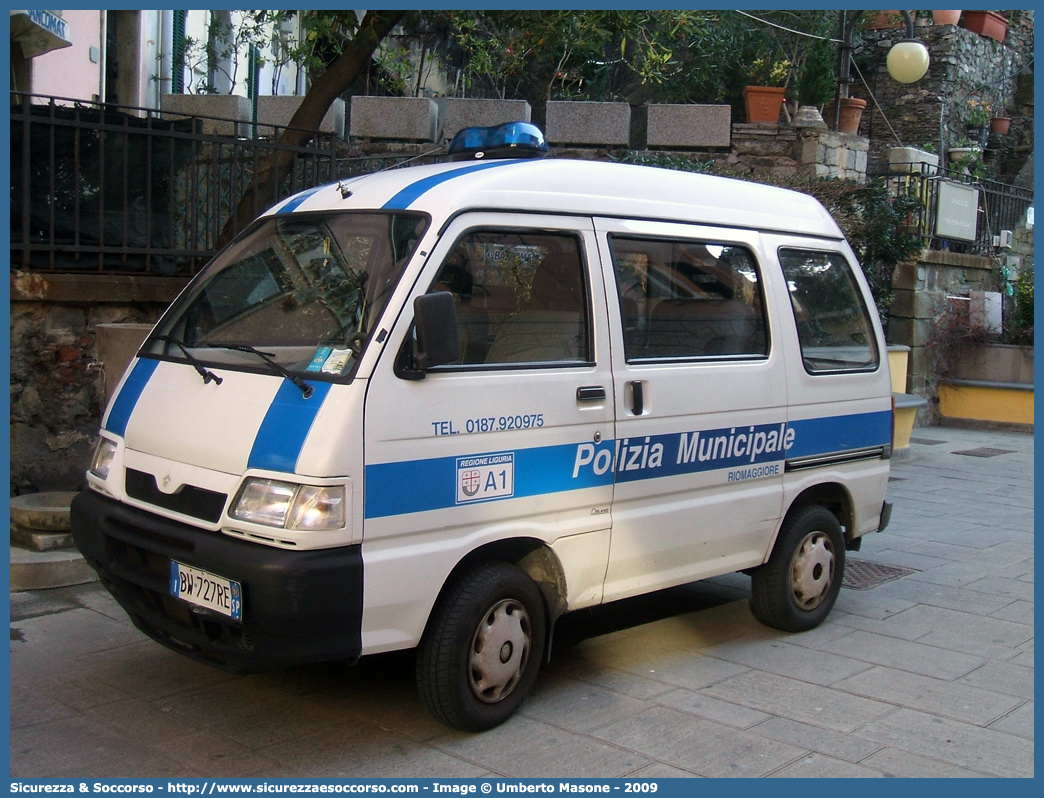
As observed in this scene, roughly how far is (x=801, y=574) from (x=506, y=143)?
2627mm

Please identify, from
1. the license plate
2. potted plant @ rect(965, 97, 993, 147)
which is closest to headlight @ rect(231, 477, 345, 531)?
the license plate

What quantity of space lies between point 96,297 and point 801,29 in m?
11.8

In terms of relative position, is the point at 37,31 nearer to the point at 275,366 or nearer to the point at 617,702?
the point at 275,366

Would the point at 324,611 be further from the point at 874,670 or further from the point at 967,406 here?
the point at 967,406

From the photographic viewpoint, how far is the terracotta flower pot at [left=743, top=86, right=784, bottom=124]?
12367 mm

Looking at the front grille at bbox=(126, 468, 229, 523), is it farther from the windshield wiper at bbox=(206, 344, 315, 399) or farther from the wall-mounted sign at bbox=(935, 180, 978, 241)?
the wall-mounted sign at bbox=(935, 180, 978, 241)

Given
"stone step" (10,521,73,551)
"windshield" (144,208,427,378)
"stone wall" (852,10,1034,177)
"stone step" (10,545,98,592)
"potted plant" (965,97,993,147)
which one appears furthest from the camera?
"potted plant" (965,97,993,147)

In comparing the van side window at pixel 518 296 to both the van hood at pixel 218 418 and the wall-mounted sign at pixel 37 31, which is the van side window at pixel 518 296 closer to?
the van hood at pixel 218 418

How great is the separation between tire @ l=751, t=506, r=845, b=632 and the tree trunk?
4.62 m

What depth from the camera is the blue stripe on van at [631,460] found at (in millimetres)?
3816

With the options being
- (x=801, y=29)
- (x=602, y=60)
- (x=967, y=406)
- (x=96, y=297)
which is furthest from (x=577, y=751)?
(x=801, y=29)

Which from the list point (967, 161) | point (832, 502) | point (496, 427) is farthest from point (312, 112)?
point (967, 161)

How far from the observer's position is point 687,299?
4934 mm

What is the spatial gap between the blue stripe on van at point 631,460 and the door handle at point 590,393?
19 centimetres
